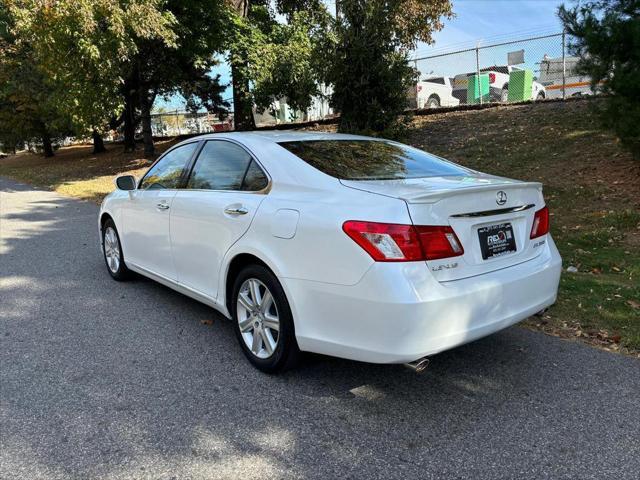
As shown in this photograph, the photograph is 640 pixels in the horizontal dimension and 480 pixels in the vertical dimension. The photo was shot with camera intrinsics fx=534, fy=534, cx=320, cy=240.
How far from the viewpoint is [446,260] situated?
2891 mm

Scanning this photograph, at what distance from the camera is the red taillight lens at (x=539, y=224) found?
3.46 m

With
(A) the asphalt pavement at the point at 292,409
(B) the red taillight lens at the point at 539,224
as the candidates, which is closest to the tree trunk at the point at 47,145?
(A) the asphalt pavement at the point at 292,409

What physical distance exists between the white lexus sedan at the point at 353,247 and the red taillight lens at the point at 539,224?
0.01 meters

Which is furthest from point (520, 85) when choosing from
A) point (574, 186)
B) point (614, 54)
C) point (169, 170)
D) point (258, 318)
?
point (258, 318)

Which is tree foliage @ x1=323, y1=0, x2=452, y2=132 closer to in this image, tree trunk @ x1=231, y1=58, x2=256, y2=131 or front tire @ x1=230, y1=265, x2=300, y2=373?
tree trunk @ x1=231, y1=58, x2=256, y2=131

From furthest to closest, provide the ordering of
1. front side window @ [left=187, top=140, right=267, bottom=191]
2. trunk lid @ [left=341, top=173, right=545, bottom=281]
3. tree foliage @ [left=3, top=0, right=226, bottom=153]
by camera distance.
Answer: tree foliage @ [left=3, top=0, right=226, bottom=153]
front side window @ [left=187, top=140, right=267, bottom=191]
trunk lid @ [left=341, top=173, right=545, bottom=281]

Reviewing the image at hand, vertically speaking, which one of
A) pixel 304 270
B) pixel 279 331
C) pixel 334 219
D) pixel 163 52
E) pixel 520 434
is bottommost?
pixel 520 434

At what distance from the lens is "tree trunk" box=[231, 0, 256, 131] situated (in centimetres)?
1694

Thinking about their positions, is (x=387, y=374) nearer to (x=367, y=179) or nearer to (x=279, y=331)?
(x=279, y=331)

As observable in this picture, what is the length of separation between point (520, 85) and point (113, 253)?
48.7 ft

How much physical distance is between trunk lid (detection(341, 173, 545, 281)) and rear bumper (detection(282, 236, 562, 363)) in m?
0.10

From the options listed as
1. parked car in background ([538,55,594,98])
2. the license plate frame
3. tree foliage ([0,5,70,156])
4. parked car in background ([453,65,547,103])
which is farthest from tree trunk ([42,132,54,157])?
the license plate frame

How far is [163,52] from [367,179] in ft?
53.0

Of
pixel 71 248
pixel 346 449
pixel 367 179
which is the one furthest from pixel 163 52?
pixel 346 449
